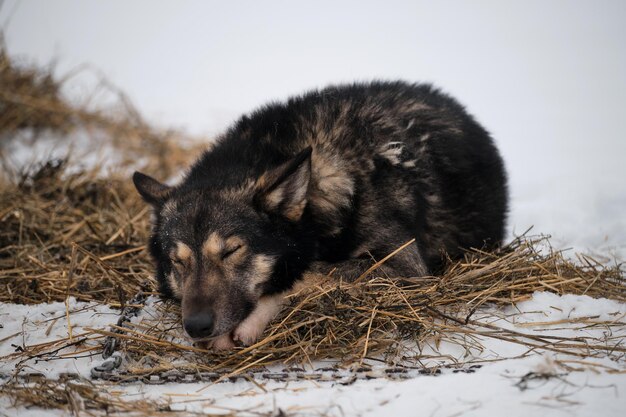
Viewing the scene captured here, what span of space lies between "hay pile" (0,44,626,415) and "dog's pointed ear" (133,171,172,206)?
58 cm

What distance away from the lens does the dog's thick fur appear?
324 cm

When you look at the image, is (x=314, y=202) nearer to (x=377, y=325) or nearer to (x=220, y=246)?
(x=220, y=246)

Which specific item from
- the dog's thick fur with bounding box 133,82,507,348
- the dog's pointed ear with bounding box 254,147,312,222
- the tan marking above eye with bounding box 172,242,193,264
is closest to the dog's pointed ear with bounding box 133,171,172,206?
the dog's thick fur with bounding box 133,82,507,348

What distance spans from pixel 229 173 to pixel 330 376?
144 centimetres

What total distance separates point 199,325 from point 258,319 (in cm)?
45

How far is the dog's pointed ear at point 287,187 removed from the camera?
10.7 ft

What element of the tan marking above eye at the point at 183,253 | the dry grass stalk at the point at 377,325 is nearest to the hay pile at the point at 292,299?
the dry grass stalk at the point at 377,325

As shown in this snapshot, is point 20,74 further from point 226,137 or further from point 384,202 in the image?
point 384,202

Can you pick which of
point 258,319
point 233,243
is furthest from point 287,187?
point 258,319

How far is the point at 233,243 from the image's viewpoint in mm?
3217

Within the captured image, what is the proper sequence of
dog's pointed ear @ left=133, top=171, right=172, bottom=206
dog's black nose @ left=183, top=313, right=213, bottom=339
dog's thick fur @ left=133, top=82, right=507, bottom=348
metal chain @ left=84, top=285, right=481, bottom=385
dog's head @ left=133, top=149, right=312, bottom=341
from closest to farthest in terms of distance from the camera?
metal chain @ left=84, top=285, right=481, bottom=385
dog's black nose @ left=183, top=313, right=213, bottom=339
dog's head @ left=133, top=149, right=312, bottom=341
dog's thick fur @ left=133, top=82, right=507, bottom=348
dog's pointed ear @ left=133, top=171, right=172, bottom=206

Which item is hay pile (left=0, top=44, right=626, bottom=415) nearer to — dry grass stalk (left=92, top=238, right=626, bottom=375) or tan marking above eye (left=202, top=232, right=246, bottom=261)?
dry grass stalk (left=92, top=238, right=626, bottom=375)

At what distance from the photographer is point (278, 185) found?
3.31m

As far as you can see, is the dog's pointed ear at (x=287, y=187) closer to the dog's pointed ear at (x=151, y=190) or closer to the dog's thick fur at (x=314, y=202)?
the dog's thick fur at (x=314, y=202)
